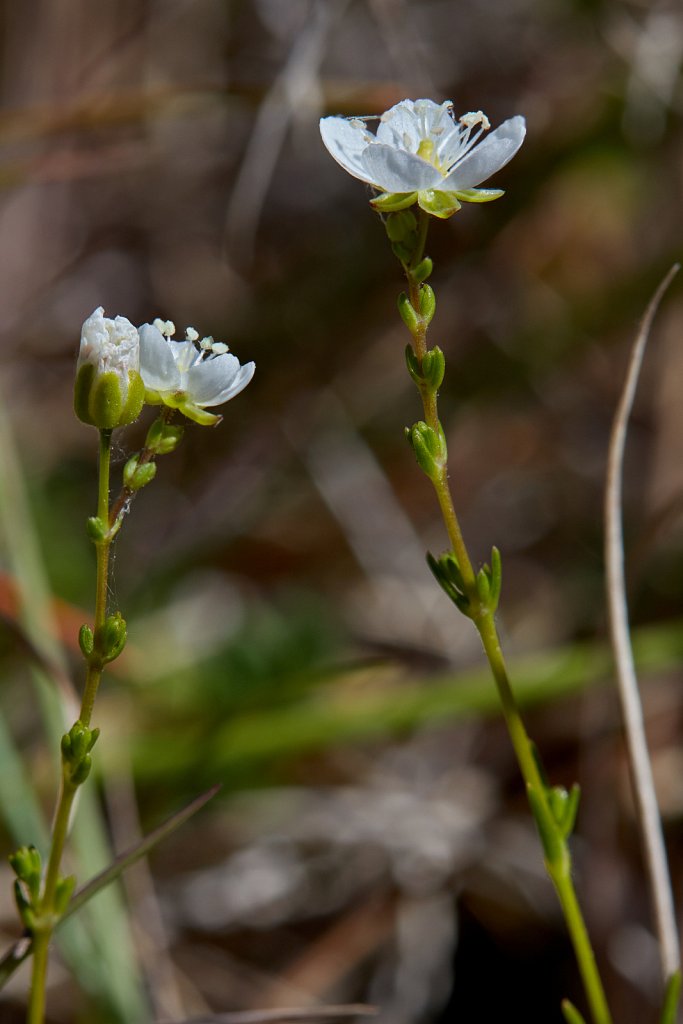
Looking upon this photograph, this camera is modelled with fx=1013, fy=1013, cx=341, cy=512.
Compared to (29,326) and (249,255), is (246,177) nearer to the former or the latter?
(249,255)

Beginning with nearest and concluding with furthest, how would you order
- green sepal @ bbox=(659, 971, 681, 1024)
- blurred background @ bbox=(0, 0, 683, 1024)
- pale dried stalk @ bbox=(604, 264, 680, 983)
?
green sepal @ bbox=(659, 971, 681, 1024) < pale dried stalk @ bbox=(604, 264, 680, 983) < blurred background @ bbox=(0, 0, 683, 1024)

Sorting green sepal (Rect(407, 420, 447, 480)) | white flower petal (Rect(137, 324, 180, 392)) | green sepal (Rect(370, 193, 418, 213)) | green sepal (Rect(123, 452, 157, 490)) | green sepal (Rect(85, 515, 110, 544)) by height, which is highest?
green sepal (Rect(370, 193, 418, 213))

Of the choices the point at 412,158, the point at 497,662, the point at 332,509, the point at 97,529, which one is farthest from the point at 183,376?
the point at 332,509

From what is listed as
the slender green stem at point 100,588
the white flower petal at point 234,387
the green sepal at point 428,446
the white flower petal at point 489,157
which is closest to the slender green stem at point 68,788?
the slender green stem at point 100,588

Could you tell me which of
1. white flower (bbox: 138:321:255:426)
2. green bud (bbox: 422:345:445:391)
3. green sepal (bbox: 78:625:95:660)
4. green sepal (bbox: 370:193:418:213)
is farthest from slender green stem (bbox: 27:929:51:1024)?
green sepal (bbox: 370:193:418:213)

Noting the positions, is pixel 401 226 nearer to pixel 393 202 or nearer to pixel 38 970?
pixel 393 202

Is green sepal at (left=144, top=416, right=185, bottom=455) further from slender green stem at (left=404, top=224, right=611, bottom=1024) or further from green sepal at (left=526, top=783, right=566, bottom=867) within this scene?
green sepal at (left=526, top=783, right=566, bottom=867)

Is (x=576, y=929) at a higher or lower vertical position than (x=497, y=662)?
lower
